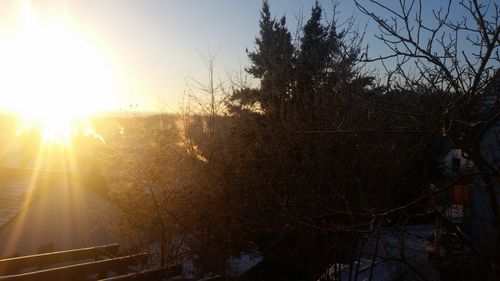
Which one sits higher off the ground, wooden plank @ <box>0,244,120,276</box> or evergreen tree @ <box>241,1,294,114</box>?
evergreen tree @ <box>241,1,294,114</box>

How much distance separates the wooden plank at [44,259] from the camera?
22.0ft

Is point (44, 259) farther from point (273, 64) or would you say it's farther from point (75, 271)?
point (273, 64)

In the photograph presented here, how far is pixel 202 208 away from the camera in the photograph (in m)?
10.2

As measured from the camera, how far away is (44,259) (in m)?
7.11

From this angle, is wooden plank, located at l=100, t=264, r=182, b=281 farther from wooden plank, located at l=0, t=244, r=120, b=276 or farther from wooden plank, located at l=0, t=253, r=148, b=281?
wooden plank, located at l=0, t=244, r=120, b=276

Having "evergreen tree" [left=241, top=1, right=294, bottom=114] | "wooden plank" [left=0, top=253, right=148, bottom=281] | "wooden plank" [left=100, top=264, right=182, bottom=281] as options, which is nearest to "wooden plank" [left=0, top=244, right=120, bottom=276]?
"wooden plank" [left=0, top=253, right=148, bottom=281]

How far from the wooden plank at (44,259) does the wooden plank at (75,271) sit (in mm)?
786

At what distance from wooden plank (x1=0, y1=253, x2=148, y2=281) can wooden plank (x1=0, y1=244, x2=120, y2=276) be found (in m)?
0.79

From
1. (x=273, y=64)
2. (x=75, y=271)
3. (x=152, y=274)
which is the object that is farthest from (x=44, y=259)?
(x=273, y=64)

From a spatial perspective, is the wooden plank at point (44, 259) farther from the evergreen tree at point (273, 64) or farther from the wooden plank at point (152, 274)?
the evergreen tree at point (273, 64)

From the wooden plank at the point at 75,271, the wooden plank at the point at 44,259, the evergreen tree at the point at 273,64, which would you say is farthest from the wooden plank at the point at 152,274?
the evergreen tree at the point at 273,64

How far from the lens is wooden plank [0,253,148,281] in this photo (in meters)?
5.25

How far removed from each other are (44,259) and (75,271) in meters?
1.57

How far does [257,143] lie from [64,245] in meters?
12.5
